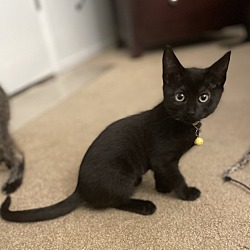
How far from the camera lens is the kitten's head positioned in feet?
3.28

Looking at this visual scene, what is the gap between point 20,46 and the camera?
259cm

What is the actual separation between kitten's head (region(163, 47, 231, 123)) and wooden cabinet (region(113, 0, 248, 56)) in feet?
5.71

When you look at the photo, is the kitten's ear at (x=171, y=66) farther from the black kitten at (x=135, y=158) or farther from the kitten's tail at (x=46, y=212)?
the kitten's tail at (x=46, y=212)

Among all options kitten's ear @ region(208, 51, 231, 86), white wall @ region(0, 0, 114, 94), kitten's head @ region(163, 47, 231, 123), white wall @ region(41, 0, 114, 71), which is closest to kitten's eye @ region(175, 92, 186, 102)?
kitten's head @ region(163, 47, 231, 123)

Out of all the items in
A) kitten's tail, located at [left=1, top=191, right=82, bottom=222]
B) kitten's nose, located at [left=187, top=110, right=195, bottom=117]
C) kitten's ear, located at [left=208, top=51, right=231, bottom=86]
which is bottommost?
kitten's tail, located at [left=1, top=191, right=82, bottom=222]

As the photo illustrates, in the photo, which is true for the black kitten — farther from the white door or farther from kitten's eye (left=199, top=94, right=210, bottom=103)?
the white door

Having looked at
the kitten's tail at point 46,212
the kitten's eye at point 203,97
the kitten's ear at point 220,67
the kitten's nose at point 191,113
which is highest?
the kitten's ear at point 220,67

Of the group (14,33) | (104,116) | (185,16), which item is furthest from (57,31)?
(104,116)

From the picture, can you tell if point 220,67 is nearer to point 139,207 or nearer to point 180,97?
point 180,97

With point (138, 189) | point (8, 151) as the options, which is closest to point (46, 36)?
point (8, 151)

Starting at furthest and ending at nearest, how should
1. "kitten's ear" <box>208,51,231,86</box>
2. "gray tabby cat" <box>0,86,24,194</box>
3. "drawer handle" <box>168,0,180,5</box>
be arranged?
"drawer handle" <box>168,0,180,5</box> < "gray tabby cat" <box>0,86,24,194</box> < "kitten's ear" <box>208,51,231,86</box>

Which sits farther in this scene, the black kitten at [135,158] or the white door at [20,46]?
the white door at [20,46]

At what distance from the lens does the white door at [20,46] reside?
2.46 meters

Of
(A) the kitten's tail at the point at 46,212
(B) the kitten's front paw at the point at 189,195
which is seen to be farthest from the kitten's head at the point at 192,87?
(A) the kitten's tail at the point at 46,212
